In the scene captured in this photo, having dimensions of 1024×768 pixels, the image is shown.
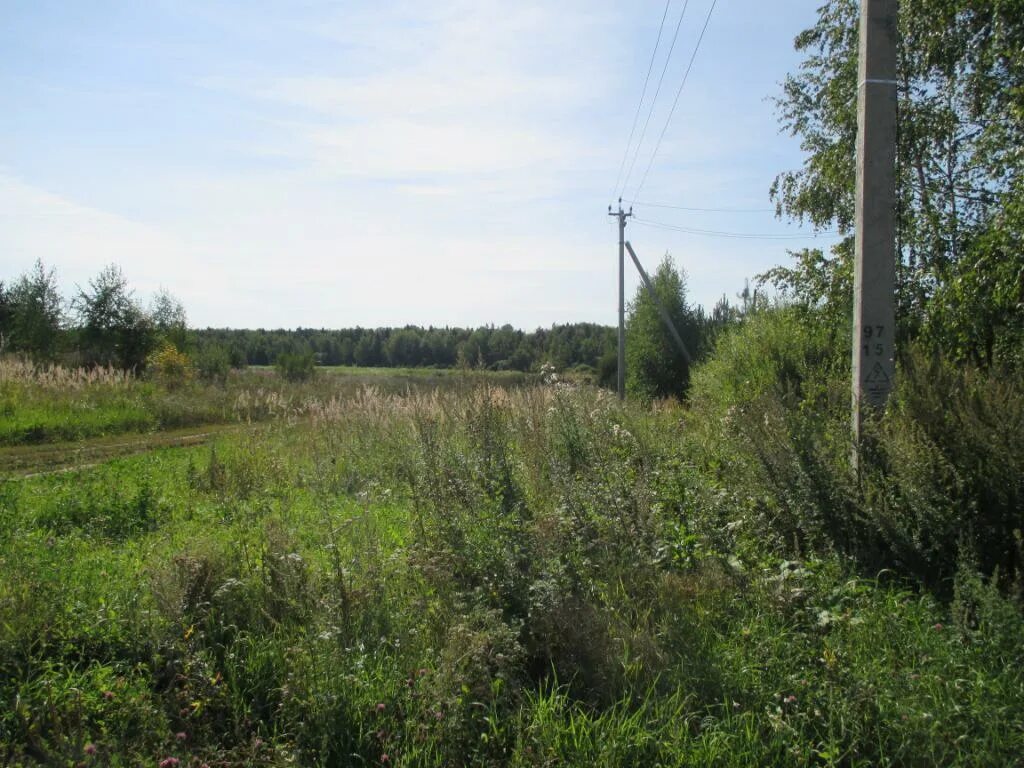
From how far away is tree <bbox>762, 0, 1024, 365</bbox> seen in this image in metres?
7.25

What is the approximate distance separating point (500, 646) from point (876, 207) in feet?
14.6

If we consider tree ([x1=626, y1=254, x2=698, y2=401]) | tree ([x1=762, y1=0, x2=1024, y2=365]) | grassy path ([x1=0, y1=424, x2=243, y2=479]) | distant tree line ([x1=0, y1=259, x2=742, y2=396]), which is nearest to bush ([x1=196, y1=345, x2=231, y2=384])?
distant tree line ([x1=0, y1=259, x2=742, y2=396])

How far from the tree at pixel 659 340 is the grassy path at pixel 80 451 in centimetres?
2034

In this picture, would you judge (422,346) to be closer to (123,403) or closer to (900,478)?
(123,403)

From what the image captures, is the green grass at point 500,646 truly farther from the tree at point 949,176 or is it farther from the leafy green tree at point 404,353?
the leafy green tree at point 404,353

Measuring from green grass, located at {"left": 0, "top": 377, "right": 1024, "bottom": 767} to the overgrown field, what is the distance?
16mm

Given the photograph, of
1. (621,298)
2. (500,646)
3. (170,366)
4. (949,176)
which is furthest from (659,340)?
(500,646)

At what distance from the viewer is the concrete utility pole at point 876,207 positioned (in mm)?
5797

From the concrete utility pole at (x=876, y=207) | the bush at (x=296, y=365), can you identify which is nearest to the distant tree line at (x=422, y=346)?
the bush at (x=296, y=365)

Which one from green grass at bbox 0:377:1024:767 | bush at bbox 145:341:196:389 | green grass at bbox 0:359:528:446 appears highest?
bush at bbox 145:341:196:389

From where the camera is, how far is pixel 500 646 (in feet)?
12.2

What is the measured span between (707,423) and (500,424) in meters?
2.70

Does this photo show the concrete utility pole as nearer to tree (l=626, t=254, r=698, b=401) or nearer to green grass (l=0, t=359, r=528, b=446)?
green grass (l=0, t=359, r=528, b=446)

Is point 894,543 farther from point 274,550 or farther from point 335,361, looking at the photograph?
point 335,361
